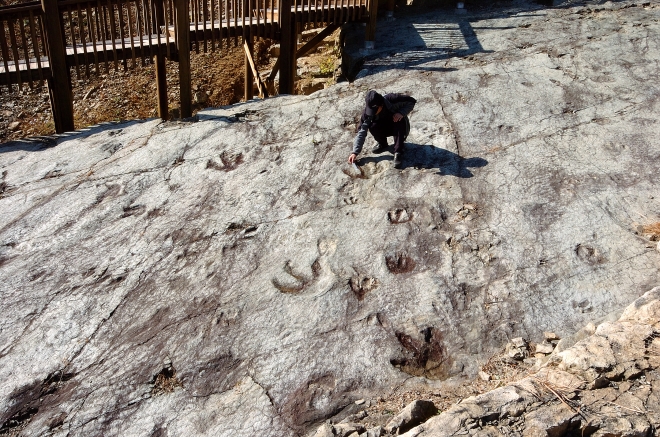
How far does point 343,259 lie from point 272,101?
368 cm

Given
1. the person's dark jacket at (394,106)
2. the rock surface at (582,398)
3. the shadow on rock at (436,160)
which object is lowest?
the rock surface at (582,398)

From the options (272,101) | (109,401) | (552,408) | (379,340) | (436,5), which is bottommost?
(109,401)

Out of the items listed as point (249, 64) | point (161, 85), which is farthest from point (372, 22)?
point (161, 85)

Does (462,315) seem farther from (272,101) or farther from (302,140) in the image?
(272,101)

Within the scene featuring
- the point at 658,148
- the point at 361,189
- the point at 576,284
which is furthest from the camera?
the point at 658,148

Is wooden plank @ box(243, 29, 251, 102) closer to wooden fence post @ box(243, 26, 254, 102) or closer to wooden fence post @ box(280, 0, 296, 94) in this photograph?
wooden fence post @ box(243, 26, 254, 102)

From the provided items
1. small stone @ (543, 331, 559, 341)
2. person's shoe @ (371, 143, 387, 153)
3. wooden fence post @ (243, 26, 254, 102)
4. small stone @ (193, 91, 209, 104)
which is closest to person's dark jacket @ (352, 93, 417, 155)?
person's shoe @ (371, 143, 387, 153)

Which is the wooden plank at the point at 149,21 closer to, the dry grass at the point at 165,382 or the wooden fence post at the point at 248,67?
the wooden fence post at the point at 248,67

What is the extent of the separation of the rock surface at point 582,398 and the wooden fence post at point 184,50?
637 centimetres

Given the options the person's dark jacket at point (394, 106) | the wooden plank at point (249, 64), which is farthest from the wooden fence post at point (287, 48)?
the person's dark jacket at point (394, 106)

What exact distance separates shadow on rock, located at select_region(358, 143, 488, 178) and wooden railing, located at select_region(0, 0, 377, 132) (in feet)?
10.9

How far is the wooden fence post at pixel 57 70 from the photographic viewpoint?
8.09 meters

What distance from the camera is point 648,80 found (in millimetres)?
9047

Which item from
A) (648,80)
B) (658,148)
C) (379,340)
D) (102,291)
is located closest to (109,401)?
(102,291)
